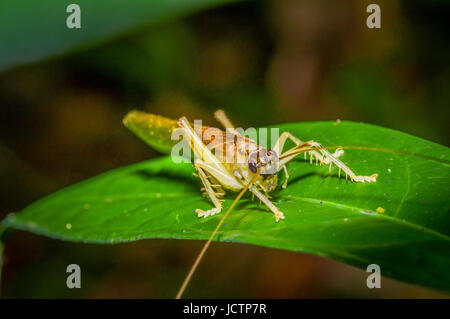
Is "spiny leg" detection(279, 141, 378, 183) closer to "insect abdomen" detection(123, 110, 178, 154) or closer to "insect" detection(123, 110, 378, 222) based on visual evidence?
"insect" detection(123, 110, 378, 222)

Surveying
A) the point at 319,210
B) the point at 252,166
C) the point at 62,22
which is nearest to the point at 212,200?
the point at 252,166

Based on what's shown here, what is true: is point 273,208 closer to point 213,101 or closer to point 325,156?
point 325,156

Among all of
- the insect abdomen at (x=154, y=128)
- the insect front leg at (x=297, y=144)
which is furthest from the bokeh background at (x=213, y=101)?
the insect front leg at (x=297, y=144)

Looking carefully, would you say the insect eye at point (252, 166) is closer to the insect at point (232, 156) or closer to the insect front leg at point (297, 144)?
the insect at point (232, 156)

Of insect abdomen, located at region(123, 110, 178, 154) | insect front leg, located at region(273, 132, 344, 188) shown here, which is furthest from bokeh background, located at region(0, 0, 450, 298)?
insect front leg, located at region(273, 132, 344, 188)

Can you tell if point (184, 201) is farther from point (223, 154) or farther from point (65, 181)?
point (65, 181)

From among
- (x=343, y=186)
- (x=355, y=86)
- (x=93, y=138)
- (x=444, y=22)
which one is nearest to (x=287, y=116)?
(x=355, y=86)
